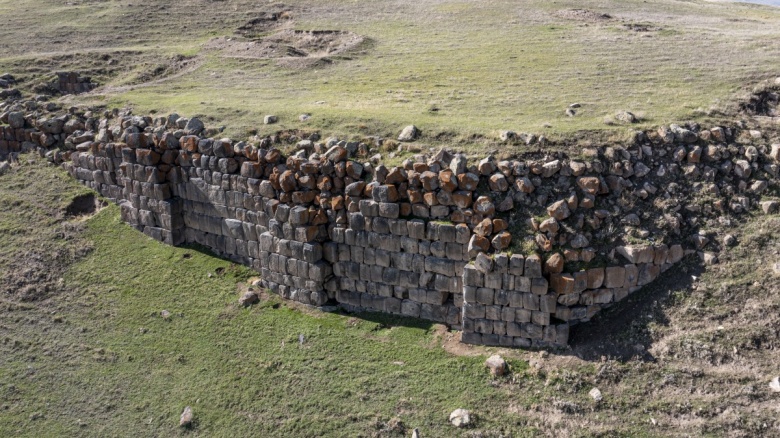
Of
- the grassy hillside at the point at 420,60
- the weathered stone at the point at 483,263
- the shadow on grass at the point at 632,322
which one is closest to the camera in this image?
the shadow on grass at the point at 632,322

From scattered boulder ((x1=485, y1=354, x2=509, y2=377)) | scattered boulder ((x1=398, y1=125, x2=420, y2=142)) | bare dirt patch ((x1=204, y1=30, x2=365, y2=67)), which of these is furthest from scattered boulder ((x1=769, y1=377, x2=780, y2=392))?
bare dirt patch ((x1=204, y1=30, x2=365, y2=67))

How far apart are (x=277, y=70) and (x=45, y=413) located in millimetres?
12415

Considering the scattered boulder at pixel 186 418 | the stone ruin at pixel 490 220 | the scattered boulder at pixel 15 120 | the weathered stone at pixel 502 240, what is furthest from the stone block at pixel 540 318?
the scattered boulder at pixel 15 120

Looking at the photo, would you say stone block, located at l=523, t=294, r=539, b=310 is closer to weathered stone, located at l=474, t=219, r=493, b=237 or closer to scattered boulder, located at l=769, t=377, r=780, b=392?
weathered stone, located at l=474, t=219, r=493, b=237

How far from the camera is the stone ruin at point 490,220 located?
36.7 ft

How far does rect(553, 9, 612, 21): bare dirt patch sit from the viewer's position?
76.6ft


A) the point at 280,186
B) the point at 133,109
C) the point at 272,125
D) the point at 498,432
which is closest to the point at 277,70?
the point at 133,109

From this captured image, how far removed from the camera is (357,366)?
38.0ft

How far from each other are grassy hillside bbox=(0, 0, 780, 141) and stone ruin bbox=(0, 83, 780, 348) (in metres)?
1.13

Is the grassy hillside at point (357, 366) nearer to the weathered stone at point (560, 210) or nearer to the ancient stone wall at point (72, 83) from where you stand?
the weathered stone at point (560, 210)

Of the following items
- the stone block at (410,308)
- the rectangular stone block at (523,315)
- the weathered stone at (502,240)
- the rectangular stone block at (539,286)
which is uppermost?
the weathered stone at (502,240)

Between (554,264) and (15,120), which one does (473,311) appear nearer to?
(554,264)

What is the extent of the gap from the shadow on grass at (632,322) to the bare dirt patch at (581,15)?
47.3ft

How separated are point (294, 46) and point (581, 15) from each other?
10.2m
